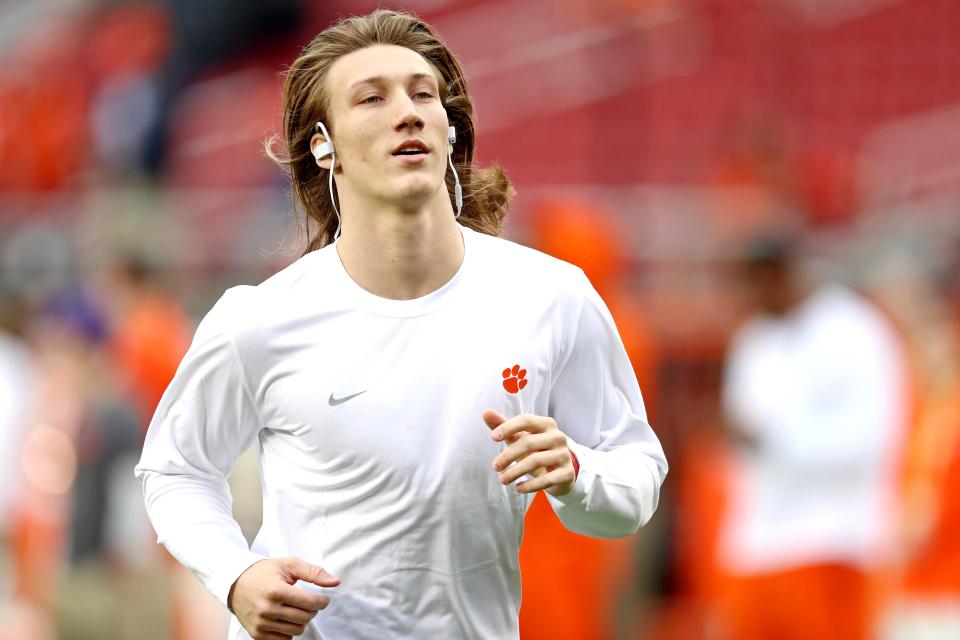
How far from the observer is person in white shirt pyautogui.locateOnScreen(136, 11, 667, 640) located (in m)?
3.59

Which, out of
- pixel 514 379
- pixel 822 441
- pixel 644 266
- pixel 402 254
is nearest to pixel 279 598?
pixel 514 379

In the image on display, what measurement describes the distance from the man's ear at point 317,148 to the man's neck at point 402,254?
17cm

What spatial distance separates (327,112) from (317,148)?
88 mm

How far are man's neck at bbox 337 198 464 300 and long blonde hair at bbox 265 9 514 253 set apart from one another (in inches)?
10.7

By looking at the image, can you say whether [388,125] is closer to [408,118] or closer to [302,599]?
[408,118]

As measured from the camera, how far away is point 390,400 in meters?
3.60

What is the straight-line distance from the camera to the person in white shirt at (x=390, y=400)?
11.8ft

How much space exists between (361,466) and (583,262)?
4452mm

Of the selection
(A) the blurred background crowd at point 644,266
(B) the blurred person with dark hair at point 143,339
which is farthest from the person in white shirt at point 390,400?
(B) the blurred person with dark hair at point 143,339

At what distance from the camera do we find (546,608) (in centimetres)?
820

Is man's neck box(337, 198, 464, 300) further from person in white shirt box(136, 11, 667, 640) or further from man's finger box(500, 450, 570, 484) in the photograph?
man's finger box(500, 450, 570, 484)

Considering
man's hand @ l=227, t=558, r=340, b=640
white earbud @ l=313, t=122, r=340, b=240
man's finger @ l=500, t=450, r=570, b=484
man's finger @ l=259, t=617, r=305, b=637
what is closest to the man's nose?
white earbud @ l=313, t=122, r=340, b=240

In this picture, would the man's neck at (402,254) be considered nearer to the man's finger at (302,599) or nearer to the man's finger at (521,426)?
the man's finger at (521,426)

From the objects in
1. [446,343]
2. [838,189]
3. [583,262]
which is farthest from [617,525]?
[838,189]
